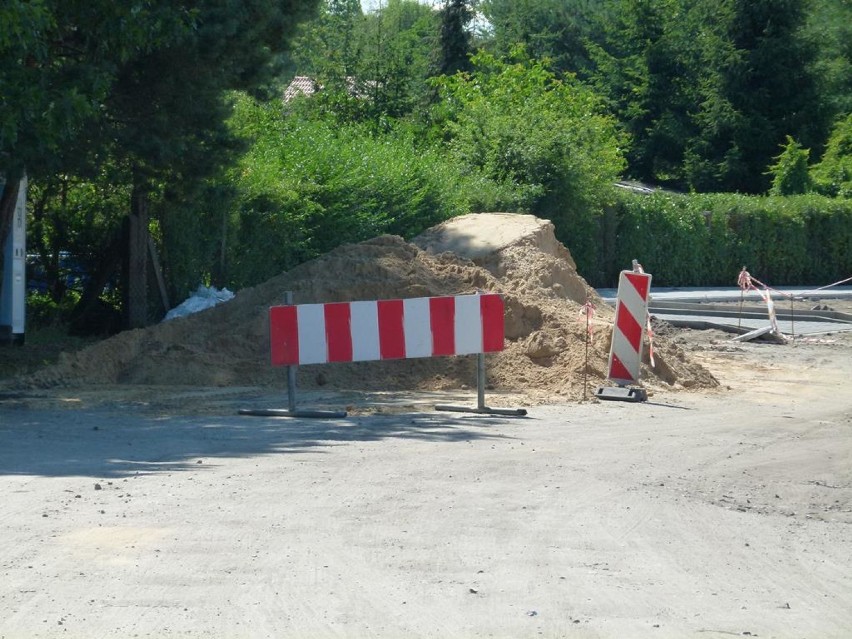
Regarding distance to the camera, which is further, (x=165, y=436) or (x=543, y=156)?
(x=543, y=156)

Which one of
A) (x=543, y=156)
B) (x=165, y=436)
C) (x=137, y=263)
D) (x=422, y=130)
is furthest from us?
(x=422, y=130)

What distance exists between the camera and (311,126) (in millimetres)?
27016

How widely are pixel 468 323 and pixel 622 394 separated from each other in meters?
2.24

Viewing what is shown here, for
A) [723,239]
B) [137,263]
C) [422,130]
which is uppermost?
[422,130]

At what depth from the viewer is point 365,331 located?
40.3 ft

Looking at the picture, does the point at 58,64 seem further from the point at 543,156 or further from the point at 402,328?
the point at 543,156

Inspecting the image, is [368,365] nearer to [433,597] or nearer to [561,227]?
[433,597]

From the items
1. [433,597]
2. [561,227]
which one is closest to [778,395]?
[433,597]

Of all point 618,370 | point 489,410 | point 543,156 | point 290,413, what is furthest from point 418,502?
point 543,156

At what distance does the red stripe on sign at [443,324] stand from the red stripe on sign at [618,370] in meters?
2.49

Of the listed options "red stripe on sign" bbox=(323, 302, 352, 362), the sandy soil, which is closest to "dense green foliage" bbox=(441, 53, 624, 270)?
"red stripe on sign" bbox=(323, 302, 352, 362)

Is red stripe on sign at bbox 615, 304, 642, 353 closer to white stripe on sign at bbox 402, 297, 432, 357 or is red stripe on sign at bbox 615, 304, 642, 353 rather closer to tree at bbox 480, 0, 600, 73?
white stripe on sign at bbox 402, 297, 432, 357

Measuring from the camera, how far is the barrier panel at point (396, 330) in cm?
1213

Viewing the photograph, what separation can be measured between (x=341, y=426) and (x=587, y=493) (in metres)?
3.59
